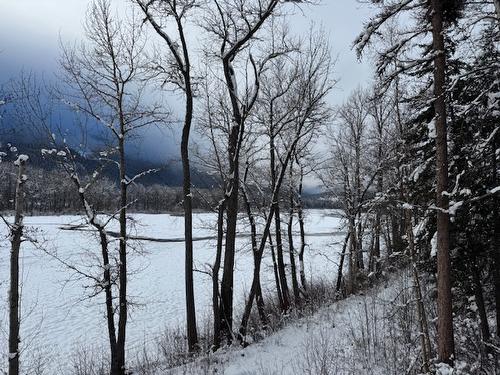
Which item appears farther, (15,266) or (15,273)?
(15,266)

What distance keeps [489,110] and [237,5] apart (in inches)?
283

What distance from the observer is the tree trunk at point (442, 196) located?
6.82m

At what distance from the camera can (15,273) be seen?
942 centimetres

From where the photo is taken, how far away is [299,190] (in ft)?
68.4

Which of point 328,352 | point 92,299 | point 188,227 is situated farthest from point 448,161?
point 92,299

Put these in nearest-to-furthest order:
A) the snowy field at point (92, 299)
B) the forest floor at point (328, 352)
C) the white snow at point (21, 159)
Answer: the forest floor at point (328, 352) < the white snow at point (21, 159) < the snowy field at point (92, 299)

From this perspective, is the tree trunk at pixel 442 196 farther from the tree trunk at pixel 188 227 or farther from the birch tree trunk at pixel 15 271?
the birch tree trunk at pixel 15 271

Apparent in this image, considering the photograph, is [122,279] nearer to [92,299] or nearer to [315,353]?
[315,353]

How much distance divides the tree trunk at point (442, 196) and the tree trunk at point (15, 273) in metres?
9.30

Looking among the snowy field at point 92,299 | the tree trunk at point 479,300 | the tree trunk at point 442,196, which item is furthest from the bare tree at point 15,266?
the tree trunk at point 479,300

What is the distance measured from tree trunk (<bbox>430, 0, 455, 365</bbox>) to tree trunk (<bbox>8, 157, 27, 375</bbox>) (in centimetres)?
930

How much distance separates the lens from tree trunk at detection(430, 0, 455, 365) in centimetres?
682

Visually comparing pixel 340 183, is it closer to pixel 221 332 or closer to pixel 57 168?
pixel 221 332

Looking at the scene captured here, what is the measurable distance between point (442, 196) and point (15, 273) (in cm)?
961
